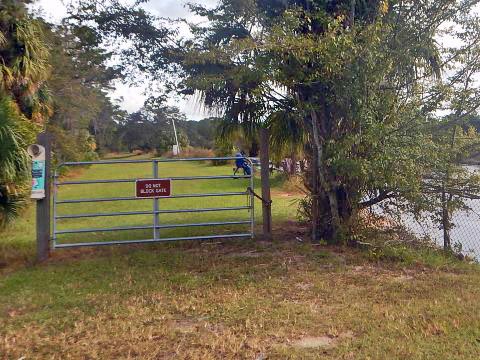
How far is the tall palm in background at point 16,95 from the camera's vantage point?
6.13 metres

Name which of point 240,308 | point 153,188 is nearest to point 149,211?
point 153,188

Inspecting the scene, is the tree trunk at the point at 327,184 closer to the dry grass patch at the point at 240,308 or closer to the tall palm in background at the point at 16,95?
the dry grass patch at the point at 240,308

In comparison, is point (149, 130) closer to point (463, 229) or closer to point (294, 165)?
point (294, 165)

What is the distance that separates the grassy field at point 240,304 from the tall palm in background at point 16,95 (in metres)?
1.09

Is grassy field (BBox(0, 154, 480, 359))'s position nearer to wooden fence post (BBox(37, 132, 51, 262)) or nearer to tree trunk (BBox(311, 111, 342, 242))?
wooden fence post (BBox(37, 132, 51, 262))

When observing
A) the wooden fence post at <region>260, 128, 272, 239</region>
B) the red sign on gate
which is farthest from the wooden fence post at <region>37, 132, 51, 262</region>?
the wooden fence post at <region>260, 128, 272, 239</region>

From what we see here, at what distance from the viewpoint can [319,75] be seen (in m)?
6.47

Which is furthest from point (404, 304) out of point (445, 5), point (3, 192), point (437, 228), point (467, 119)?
point (3, 192)

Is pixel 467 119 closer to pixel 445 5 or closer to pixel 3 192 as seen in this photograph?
pixel 445 5

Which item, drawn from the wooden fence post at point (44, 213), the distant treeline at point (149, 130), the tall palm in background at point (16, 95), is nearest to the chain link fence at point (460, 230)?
the wooden fence post at point (44, 213)

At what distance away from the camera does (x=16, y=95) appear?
9.55 metres

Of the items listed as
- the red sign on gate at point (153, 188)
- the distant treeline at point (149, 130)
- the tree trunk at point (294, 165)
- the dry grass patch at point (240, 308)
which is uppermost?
the distant treeline at point (149, 130)

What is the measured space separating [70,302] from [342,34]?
4862 millimetres

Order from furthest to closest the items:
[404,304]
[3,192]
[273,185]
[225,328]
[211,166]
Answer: [211,166] < [273,185] < [3,192] < [404,304] < [225,328]
